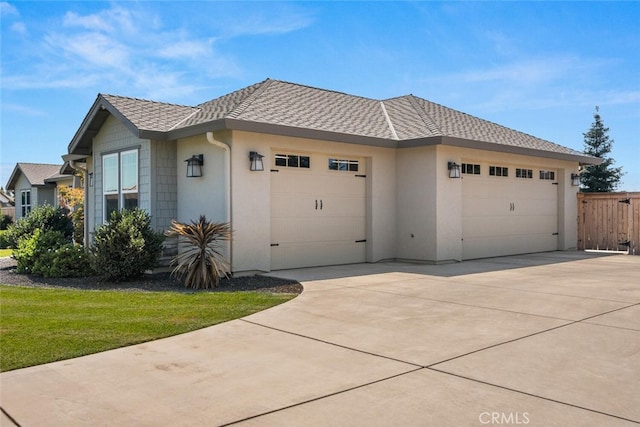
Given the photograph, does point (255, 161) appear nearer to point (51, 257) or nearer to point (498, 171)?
point (51, 257)

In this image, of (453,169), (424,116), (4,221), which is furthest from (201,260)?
(4,221)

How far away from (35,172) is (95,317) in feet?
92.9

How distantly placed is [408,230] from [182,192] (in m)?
5.31

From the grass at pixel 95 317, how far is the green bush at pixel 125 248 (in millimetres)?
911

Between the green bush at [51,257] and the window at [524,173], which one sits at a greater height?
the window at [524,173]

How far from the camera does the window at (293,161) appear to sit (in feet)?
35.2

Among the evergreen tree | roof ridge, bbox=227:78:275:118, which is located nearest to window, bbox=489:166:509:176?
roof ridge, bbox=227:78:275:118

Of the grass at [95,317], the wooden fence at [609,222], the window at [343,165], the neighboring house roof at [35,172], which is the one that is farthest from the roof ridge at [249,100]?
the neighboring house roof at [35,172]

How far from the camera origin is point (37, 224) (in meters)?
13.3

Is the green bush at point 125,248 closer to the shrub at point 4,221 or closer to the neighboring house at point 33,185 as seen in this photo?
the neighboring house at point 33,185

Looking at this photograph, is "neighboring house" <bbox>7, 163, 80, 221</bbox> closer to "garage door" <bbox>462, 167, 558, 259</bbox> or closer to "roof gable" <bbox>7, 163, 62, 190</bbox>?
"roof gable" <bbox>7, 163, 62, 190</bbox>

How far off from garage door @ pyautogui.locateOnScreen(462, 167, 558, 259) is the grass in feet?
23.3

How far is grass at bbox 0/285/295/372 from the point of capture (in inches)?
197

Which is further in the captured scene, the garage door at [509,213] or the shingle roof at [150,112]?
the garage door at [509,213]
